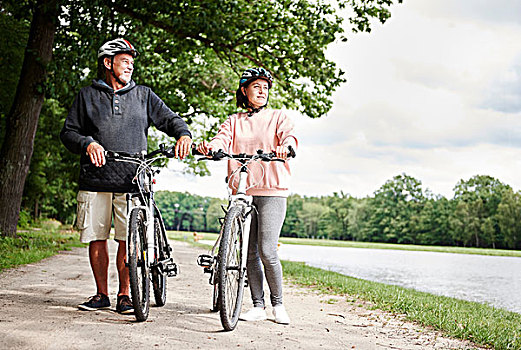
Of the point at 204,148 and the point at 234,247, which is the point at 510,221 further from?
the point at 204,148

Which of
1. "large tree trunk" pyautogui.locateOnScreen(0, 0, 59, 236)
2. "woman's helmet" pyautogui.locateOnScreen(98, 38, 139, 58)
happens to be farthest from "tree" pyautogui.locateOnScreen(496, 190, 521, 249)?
"woman's helmet" pyautogui.locateOnScreen(98, 38, 139, 58)

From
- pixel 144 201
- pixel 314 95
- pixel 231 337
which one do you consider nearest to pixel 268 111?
pixel 144 201

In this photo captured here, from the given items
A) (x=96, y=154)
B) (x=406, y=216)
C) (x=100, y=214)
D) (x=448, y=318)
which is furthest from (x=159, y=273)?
(x=406, y=216)

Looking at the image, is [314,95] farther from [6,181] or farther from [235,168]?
[235,168]

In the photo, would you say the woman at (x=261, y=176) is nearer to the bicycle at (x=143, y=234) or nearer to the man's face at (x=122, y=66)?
the bicycle at (x=143, y=234)

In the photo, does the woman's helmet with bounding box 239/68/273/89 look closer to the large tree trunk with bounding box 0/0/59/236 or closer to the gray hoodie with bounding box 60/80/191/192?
the gray hoodie with bounding box 60/80/191/192

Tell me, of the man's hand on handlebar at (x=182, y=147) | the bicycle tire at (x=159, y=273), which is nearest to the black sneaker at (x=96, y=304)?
the bicycle tire at (x=159, y=273)

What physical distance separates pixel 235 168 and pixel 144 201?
0.87 m

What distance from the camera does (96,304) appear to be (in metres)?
4.86

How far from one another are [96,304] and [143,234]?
2.73 feet

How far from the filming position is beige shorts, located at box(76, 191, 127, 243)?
4762mm

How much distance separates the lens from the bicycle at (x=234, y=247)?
169 inches

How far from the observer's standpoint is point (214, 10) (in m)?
12.6

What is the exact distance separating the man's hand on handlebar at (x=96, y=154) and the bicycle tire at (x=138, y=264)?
0.46 metres
